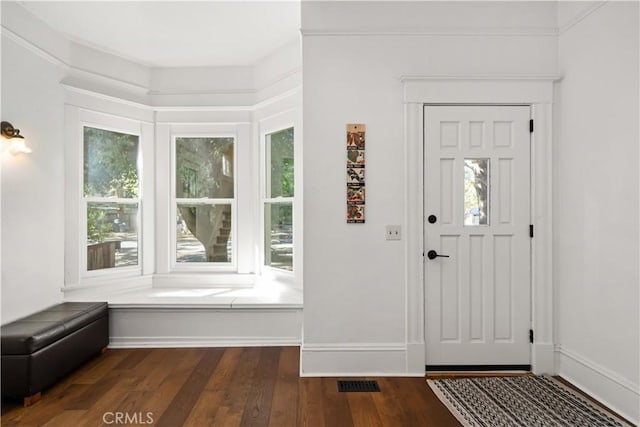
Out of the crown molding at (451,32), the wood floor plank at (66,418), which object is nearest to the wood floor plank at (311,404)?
the wood floor plank at (66,418)

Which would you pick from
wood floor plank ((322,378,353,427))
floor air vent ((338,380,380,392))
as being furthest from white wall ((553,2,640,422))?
wood floor plank ((322,378,353,427))

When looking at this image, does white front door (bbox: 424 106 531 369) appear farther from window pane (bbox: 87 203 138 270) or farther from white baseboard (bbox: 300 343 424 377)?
window pane (bbox: 87 203 138 270)

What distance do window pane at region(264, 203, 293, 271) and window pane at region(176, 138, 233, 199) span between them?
58cm

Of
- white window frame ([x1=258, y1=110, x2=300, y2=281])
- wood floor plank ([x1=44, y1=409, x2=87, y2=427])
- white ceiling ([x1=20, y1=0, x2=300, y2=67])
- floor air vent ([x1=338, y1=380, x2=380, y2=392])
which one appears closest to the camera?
wood floor plank ([x1=44, y1=409, x2=87, y2=427])

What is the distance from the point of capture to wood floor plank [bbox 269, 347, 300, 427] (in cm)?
238

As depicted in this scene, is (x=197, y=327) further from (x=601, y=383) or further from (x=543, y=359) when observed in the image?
(x=601, y=383)

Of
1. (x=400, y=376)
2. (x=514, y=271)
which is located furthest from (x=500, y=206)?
(x=400, y=376)

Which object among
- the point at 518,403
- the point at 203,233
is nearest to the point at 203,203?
the point at 203,233

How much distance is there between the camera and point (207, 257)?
14.8ft

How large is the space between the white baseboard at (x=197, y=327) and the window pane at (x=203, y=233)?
98cm

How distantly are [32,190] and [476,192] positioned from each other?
3.61 metres

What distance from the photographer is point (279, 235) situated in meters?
4.22

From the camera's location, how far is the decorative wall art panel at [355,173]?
302cm

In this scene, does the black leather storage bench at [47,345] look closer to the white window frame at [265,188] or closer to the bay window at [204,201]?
the bay window at [204,201]
